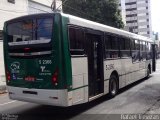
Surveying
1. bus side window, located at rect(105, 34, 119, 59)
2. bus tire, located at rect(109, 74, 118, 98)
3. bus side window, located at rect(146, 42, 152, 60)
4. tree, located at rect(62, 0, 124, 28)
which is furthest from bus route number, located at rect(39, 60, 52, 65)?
tree, located at rect(62, 0, 124, 28)

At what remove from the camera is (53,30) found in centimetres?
813

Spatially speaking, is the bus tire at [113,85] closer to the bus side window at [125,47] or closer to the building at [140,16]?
the bus side window at [125,47]

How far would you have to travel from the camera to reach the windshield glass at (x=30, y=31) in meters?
8.29

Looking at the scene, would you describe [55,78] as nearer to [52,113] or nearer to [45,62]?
A: [45,62]

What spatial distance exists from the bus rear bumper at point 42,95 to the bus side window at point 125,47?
5901 millimetres

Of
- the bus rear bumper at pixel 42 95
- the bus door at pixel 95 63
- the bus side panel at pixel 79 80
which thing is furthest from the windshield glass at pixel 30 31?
the bus door at pixel 95 63

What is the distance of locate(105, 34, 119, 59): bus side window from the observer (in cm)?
1138

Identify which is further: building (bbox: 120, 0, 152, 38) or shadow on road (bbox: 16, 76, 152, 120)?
building (bbox: 120, 0, 152, 38)

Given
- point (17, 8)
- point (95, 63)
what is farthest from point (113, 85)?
point (17, 8)

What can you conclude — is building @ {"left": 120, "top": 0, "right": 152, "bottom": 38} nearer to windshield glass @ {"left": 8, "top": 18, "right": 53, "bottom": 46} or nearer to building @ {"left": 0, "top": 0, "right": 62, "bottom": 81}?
building @ {"left": 0, "top": 0, "right": 62, "bottom": 81}

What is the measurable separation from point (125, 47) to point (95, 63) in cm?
394

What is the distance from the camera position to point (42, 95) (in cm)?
827

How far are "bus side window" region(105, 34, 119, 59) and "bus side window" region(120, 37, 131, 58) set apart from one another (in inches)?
29.6

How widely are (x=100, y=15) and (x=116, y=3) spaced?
9.71 ft
